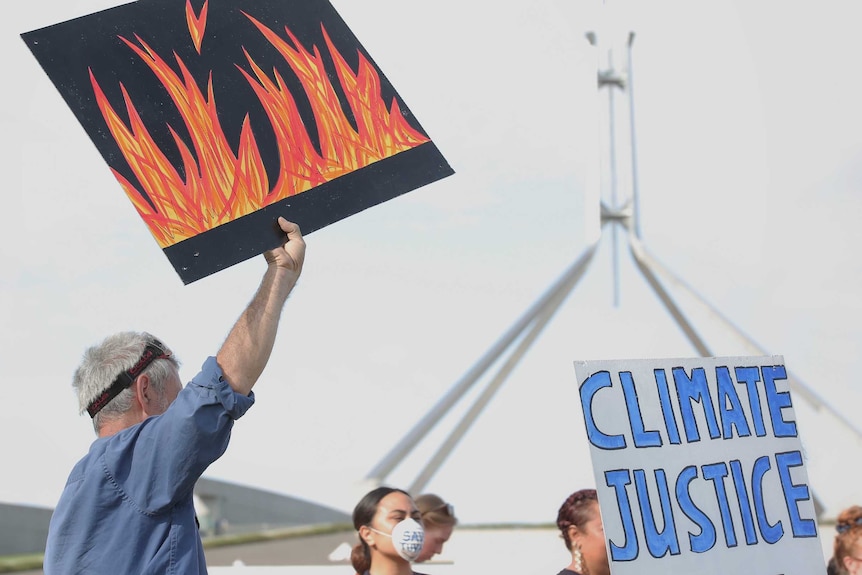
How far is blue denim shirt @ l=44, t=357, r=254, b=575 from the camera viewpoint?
1725mm

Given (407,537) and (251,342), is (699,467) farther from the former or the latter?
(251,342)

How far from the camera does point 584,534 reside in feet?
10.7

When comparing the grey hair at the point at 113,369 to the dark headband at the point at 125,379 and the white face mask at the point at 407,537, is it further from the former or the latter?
the white face mask at the point at 407,537

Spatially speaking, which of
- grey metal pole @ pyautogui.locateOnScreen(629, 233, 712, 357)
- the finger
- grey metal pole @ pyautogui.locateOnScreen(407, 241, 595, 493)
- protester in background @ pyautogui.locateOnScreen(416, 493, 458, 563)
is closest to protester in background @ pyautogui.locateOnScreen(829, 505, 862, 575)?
protester in background @ pyautogui.locateOnScreen(416, 493, 458, 563)

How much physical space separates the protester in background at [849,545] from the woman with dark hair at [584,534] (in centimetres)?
105

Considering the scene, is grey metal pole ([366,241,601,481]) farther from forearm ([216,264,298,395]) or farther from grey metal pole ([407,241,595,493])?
forearm ([216,264,298,395])

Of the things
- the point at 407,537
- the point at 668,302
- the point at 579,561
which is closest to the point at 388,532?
the point at 407,537

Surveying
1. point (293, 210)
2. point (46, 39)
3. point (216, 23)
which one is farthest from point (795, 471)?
point (46, 39)

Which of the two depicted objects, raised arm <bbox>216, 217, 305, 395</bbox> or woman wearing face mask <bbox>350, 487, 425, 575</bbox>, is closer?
raised arm <bbox>216, 217, 305, 395</bbox>

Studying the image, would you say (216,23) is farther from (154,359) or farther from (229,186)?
(154,359)

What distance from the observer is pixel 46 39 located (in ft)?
6.37

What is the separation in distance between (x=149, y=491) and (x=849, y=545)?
278 cm

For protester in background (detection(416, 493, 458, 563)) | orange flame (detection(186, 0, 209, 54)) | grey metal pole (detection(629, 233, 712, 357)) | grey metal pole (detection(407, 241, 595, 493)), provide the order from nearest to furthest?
orange flame (detection(186, 0, 209, 54)), protester in background (detection(416, 493, 458, 563)), grey metal pole (detection(407, 241, 595, 493)), grey metal pole (detection(629, 233, 712, 357))

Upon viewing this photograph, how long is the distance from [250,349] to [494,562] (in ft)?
23.8
